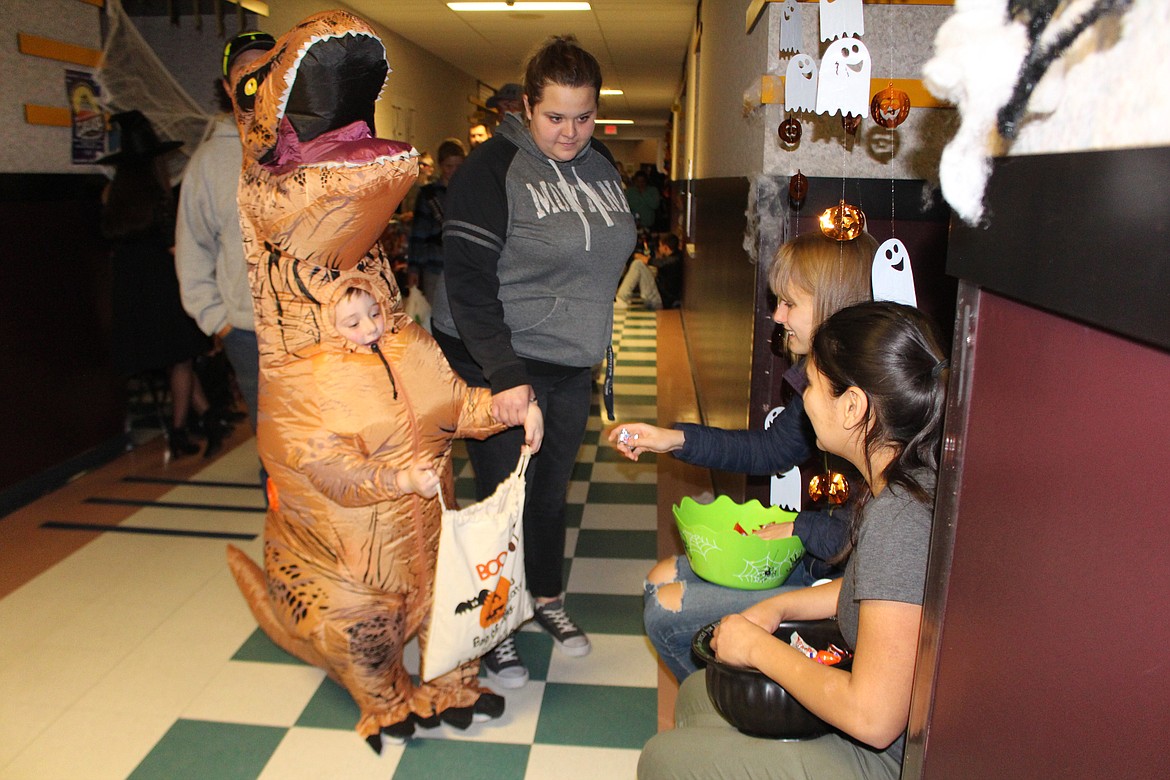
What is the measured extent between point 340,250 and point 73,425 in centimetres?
245

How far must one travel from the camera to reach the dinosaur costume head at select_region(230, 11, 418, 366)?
142cm

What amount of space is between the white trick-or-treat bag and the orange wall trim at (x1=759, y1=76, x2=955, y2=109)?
39.0 inches

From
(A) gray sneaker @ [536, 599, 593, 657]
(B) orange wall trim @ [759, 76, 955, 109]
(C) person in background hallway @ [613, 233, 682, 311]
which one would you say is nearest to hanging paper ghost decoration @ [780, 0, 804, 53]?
(B) orange wall trim @ [759, 76, 955, 109]

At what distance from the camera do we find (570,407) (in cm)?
195

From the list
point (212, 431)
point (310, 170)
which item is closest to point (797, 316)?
point (310, 170)

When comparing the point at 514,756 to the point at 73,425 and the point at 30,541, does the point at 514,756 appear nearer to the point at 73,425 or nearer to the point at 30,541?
the point at 30,541

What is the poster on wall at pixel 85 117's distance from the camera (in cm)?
333

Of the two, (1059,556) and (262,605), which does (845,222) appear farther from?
(262,605)

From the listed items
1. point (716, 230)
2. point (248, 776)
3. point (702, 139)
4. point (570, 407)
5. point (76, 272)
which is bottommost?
point (248, 776)

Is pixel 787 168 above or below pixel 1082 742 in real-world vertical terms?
above

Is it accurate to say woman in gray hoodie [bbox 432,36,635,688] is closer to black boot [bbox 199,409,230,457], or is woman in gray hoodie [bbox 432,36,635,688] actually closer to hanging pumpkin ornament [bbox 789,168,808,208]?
hanging pumpkin ornament [bbox 789,168,808,208]

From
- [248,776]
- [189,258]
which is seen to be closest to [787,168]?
[189,258]

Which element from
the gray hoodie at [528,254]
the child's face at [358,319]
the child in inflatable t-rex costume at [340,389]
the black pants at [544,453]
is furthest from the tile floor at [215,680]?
the child's face at [358,319]

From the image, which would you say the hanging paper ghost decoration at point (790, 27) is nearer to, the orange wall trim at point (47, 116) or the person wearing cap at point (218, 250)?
the person wearing cap at point (218, 250)
